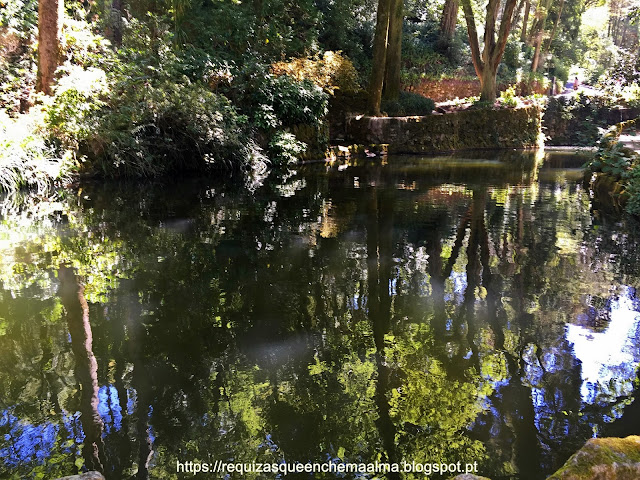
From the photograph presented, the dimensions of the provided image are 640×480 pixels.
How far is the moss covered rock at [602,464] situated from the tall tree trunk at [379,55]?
57.9 feet

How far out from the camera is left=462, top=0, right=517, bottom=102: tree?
20391mm

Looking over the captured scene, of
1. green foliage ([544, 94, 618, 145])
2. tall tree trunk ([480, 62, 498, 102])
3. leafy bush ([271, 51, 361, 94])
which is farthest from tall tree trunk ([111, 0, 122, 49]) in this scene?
green foliage ([544, 94, 618, 145])

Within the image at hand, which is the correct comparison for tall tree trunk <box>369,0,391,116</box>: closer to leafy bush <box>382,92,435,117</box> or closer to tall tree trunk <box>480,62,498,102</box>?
leafy bush <box>382,92,435,117</box>

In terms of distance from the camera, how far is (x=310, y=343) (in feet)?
13.0

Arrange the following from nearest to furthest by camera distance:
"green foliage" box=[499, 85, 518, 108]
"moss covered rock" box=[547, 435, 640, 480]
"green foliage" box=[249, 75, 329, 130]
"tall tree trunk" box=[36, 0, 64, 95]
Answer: "moss covered rock" box=[547, 435, 640, 480]
"tall tree trunk" box=[36, 0, 64, 95]
"green foliage" box=[249, 75, 329, 130]
"green foliage" box=[499, 85, 518, 108]

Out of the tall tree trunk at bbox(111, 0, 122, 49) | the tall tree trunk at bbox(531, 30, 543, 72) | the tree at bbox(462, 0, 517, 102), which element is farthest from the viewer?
the tall tree trunk at bbox(531, 30, 543, 72)

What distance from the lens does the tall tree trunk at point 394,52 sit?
19.5 meters

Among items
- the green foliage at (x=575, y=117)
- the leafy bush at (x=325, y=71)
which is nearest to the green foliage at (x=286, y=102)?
the leafy bush at (x=325, y=71)

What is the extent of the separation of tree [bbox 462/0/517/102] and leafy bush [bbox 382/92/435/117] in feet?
8.89

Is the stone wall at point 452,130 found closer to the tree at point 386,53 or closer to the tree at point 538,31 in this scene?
the tree at point 386,53

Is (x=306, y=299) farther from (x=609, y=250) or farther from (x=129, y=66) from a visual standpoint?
(x=129, y=66)

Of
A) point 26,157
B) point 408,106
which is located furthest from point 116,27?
point 408,106

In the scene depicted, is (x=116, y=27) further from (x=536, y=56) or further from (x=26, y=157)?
(x=536, y=56)

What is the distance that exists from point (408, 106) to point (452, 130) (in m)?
1.93
